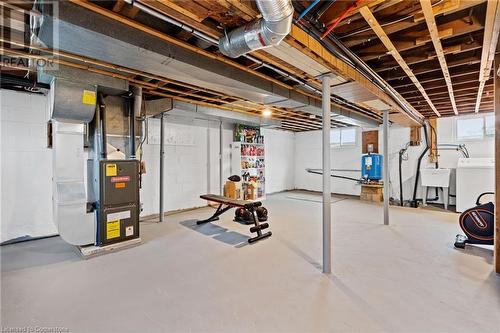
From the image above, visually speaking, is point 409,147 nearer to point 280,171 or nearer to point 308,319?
point 280,171

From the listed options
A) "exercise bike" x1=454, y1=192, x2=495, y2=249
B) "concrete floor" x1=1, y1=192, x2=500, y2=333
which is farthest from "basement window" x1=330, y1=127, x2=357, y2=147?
A: "exercise bike" x1=454, y1=192, x2=495, y2=249

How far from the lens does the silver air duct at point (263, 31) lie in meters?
1.48

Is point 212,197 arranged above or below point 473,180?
below

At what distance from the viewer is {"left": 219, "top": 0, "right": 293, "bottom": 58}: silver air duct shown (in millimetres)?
1479

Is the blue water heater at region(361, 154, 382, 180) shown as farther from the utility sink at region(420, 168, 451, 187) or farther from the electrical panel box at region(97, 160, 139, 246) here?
the electrical panel box at region(97, 160, 139, 246)

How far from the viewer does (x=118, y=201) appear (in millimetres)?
3318

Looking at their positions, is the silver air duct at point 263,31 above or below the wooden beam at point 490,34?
below

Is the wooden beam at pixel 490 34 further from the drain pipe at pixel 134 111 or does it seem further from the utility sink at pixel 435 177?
the drain pipe at pixel 134 111

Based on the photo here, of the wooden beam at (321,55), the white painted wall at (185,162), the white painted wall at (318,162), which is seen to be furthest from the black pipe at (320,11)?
the white painted wall at (318,162)

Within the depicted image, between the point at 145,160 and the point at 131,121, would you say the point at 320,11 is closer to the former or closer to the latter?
the point at 131,121

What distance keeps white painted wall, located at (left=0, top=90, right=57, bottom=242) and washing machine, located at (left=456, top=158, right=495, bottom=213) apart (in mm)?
7861

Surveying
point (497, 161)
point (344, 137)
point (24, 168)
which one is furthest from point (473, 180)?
point (24, 168)

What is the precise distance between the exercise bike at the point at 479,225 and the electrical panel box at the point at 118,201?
4507 mm

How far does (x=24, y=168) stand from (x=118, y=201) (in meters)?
1.68
